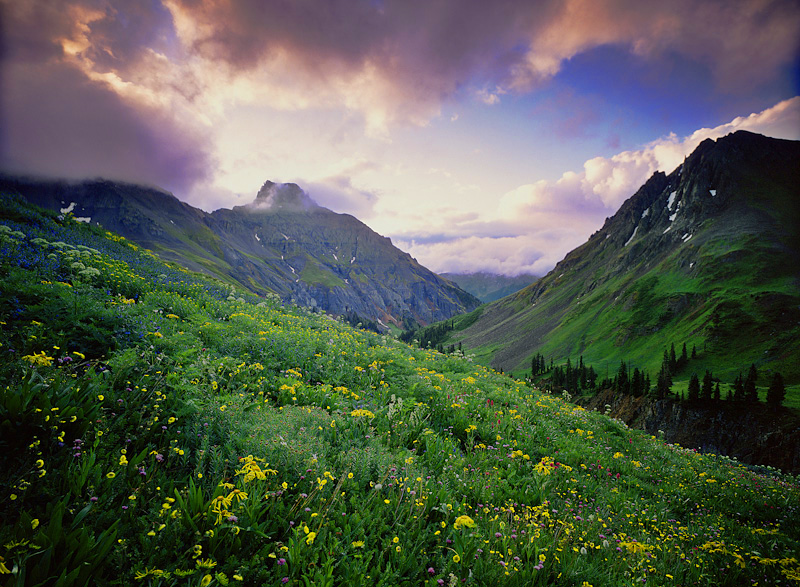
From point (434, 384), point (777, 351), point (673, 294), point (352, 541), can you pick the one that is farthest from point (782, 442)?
point (352, 541)

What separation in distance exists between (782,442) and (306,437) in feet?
383

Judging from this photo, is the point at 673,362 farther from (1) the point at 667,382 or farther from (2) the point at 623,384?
(2) the point at 623,384

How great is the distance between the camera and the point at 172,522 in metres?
3.13

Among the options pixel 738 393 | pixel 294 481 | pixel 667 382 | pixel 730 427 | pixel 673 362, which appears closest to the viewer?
pixel 294 481

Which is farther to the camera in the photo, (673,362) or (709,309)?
(709,309)

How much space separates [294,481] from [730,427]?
12167 centimetres

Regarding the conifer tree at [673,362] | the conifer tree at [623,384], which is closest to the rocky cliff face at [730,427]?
the conifer tree at [623,384]

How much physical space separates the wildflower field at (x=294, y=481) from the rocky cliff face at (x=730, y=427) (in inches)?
3988

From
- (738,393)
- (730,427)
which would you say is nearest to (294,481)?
(730,427)

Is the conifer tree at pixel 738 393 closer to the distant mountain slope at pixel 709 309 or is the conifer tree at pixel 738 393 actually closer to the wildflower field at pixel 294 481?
the distant mountain slope at pixel 709 309

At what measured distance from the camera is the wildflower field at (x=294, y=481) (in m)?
3.09

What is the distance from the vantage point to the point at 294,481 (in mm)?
4352

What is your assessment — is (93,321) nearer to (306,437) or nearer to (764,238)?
(306,437)

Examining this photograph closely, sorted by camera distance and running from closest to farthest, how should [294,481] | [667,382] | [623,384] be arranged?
[294,481], [667,382], [623,384]
